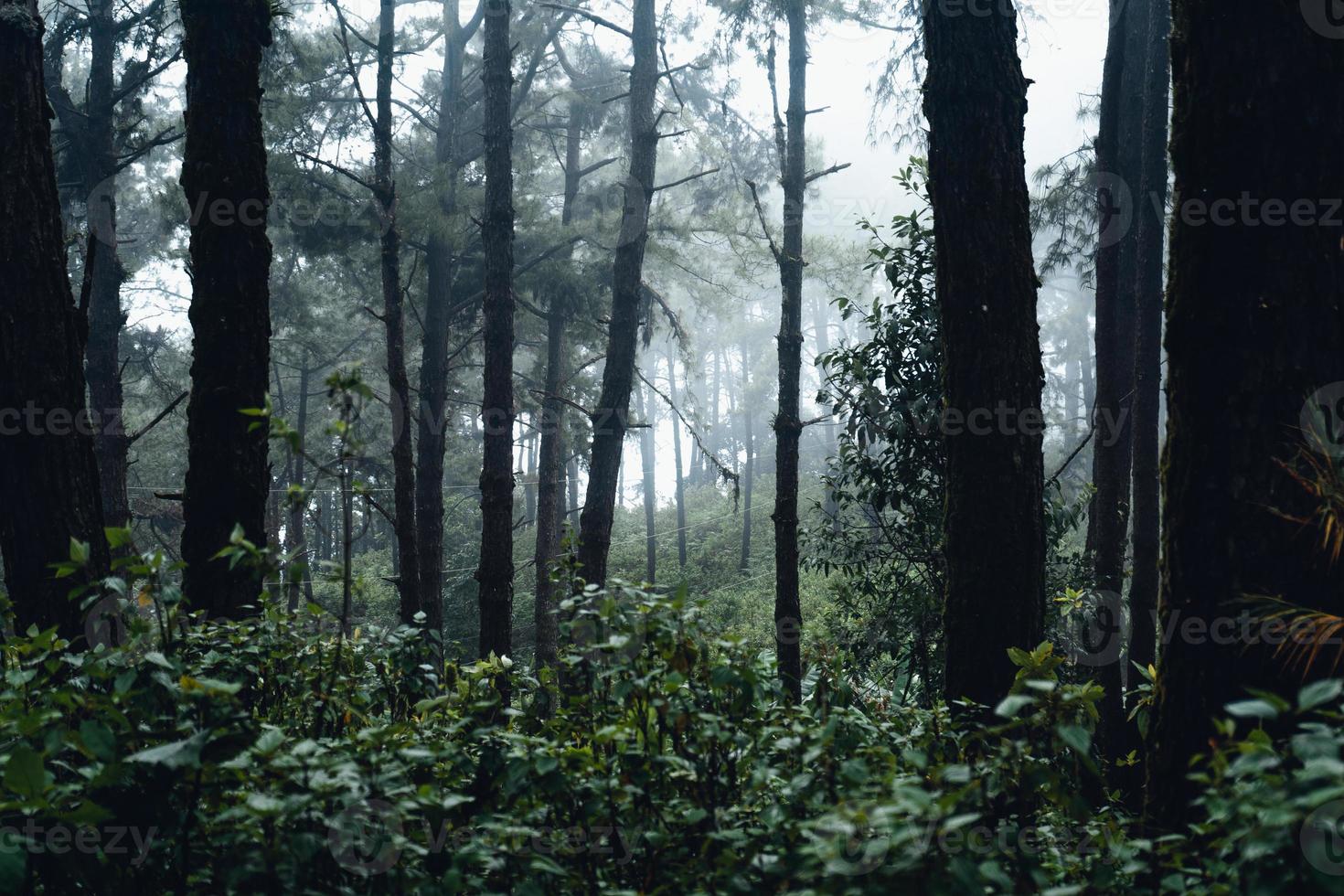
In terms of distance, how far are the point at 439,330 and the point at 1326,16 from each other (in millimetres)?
15155

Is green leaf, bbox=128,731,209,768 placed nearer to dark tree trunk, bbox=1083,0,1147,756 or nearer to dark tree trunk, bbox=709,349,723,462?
dark tree trunk, bbox=1083,0,1147,756

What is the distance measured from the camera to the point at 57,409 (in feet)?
15.6

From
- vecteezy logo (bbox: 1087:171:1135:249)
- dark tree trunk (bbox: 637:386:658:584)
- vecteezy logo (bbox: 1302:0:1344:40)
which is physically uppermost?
vecteezy logo (bbox: 1087:171:1135:249)

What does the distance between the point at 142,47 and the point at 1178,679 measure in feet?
52.3

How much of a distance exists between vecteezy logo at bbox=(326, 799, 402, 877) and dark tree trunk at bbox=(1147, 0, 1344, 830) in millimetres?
2324

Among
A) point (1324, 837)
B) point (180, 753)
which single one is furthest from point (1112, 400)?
point (180, 753)

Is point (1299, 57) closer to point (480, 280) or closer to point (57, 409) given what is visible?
point (57, 409)

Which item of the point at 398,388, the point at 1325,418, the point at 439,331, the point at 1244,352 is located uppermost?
the point at 439,331

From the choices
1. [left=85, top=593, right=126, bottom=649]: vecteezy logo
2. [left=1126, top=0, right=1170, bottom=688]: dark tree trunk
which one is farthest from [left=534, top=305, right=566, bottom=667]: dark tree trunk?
[left=85, top=593, right=126, bottom=649]: vecteezy logo

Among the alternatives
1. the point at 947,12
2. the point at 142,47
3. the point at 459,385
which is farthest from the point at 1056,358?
the point at 947,12

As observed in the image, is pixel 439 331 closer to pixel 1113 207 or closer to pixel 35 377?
pixel 1113 207

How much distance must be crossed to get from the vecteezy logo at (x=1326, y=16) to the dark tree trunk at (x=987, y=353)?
1.46 meters

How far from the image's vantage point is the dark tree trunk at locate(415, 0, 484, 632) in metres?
14.0

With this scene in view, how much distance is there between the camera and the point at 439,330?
55.1ft
